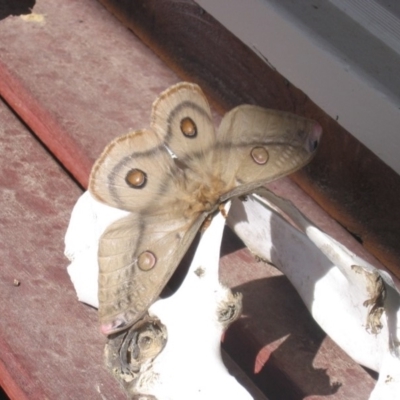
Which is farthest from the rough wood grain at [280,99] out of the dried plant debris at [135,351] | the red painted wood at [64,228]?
the dried plant debris at [135,351]

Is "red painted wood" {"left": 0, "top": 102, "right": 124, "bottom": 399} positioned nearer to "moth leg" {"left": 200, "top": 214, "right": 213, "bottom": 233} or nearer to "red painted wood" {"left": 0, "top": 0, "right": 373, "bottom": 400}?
"red painted wood" {"left": 0, "top": 0, "right": 373, "bottom": 400}

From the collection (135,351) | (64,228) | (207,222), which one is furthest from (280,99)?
(135,351)

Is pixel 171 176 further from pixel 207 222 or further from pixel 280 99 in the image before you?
pixel 280 99

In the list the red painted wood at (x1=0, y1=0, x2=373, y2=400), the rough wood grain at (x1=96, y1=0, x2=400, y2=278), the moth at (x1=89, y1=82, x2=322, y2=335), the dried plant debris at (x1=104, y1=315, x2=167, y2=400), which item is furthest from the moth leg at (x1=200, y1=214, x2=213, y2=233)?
the rough wood grain at (x1=96, y1=0, x2=400, y2=278)

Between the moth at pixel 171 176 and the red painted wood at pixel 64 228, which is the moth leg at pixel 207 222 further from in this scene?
the red painted wood at pixel 64 228

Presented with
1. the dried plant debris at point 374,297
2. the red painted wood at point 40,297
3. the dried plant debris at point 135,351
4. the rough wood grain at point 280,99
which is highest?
the dried plant debris at point 374,297
